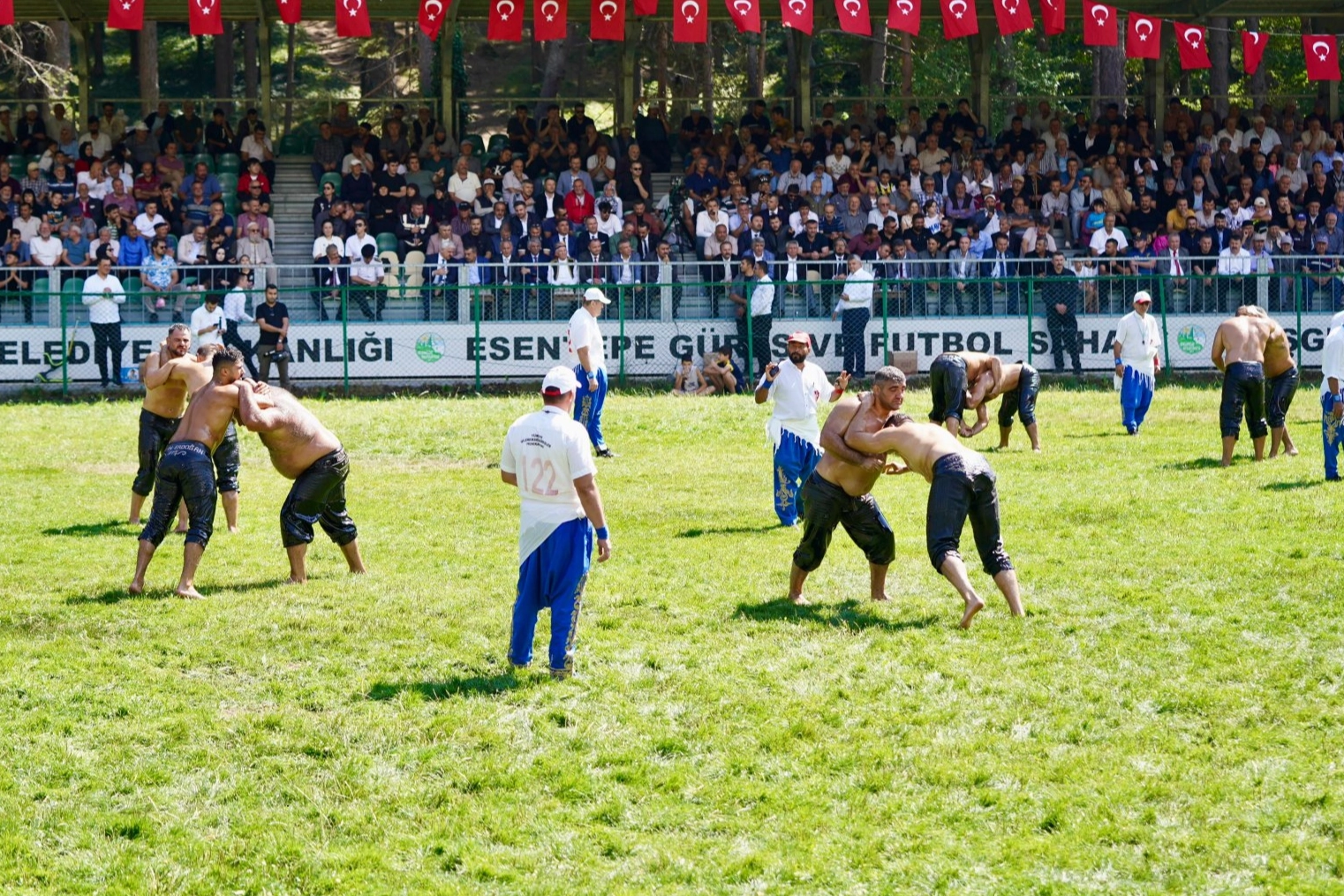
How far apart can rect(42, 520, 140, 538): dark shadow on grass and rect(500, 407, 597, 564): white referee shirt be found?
611 cm

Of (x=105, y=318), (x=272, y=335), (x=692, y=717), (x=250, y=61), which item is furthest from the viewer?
(x=250, y=61)

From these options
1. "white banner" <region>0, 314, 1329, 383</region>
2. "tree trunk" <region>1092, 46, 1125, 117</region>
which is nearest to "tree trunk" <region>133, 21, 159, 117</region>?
"white banner" <region>0, 314, 1329, 383</region>

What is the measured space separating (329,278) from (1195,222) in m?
13.8

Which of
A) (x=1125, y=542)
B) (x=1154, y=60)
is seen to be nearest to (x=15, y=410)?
(x=1125, y=542)

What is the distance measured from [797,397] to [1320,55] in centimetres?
1969

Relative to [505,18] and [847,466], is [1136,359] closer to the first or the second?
[847,466]

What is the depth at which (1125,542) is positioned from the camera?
12562 mm

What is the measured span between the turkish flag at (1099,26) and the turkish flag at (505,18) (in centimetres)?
927

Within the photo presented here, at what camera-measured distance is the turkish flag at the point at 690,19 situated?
89.6 ft

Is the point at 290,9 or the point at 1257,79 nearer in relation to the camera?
the point at 290,9

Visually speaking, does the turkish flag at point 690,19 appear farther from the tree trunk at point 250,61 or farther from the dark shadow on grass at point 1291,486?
the tree trunk at point 250,61

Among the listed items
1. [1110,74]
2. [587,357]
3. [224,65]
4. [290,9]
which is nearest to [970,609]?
[587,357]

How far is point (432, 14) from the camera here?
27609 millimetres

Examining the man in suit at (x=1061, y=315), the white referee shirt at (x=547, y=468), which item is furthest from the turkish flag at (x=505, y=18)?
the white referee shirt at (x=547, y=468)
